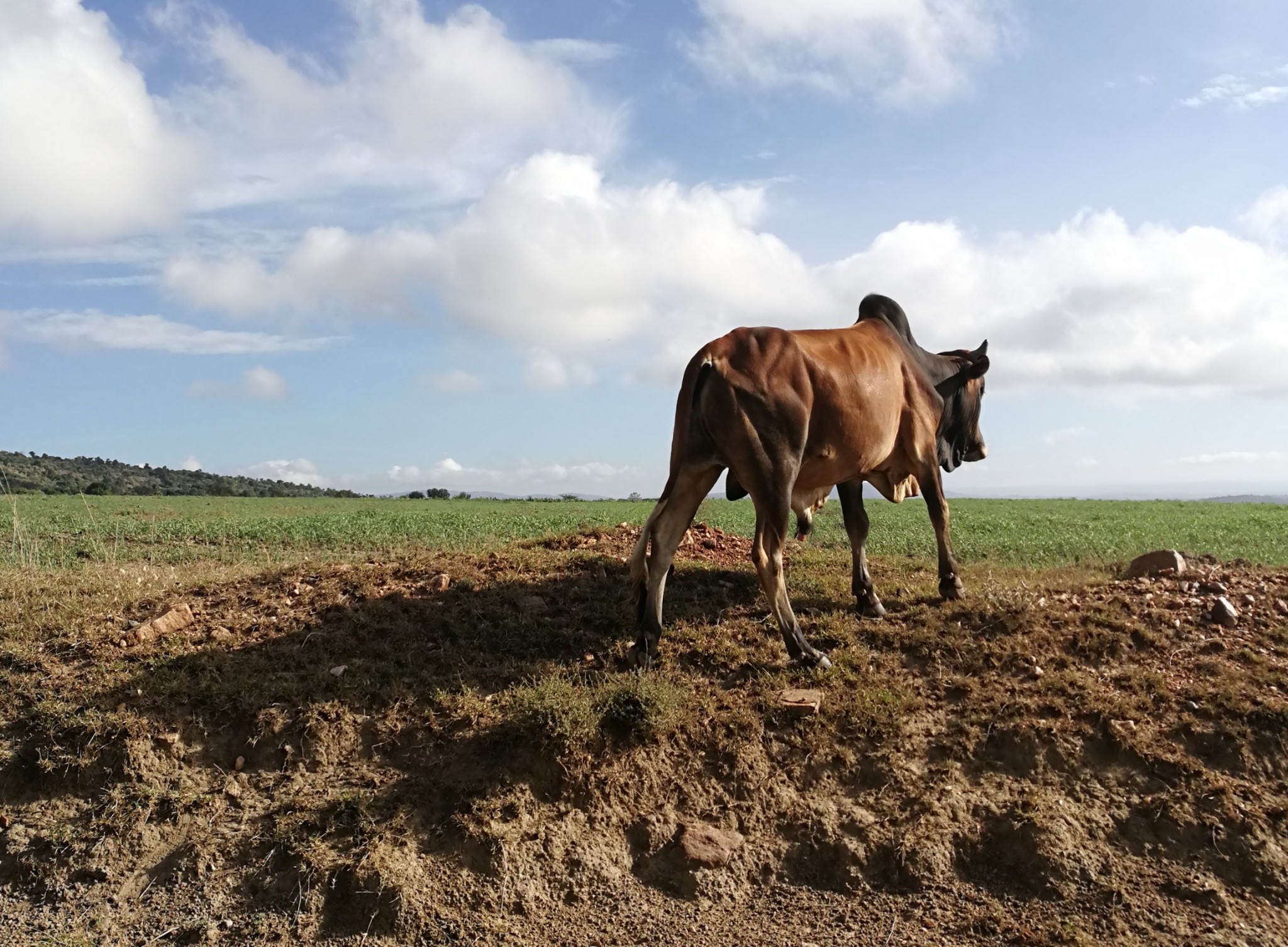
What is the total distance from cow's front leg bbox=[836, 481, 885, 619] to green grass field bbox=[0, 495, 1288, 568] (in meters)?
3.45

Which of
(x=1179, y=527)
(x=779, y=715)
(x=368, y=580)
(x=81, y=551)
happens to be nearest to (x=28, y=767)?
(x=368, y=580)

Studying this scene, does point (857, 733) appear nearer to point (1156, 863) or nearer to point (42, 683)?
point (1156, 863)

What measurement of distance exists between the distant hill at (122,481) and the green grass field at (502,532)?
84.3 feet

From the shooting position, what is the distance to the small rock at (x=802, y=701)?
6184 millimetres

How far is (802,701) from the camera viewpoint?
20.5ft

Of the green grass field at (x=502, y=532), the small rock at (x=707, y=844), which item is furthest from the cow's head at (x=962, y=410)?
the small rock at (x=707, y=844)

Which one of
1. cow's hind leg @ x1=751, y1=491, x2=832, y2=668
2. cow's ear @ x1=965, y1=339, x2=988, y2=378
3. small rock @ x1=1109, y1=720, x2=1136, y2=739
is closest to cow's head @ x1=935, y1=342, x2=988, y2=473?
cow's ear @ x1=965, y1=339, x2=988, y2=378

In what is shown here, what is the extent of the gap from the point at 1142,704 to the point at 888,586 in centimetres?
268

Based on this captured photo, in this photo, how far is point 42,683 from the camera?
668cm

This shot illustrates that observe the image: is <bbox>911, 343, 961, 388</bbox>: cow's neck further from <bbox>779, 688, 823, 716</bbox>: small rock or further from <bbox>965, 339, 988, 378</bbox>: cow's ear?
<bbox>779, 688, 823, 716</bbox>: small rock

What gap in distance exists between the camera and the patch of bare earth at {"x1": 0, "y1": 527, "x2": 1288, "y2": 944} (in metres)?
5.04

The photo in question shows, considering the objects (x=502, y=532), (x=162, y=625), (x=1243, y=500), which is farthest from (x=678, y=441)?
(x=1243, y=500)

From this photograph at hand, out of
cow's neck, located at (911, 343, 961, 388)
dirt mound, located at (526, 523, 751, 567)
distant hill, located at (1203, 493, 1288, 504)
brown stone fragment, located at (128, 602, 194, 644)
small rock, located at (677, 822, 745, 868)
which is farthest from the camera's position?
distant hill, located at (1203, 493, 1288, 504)

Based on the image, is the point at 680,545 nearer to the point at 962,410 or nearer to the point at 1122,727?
the point at 962,410
